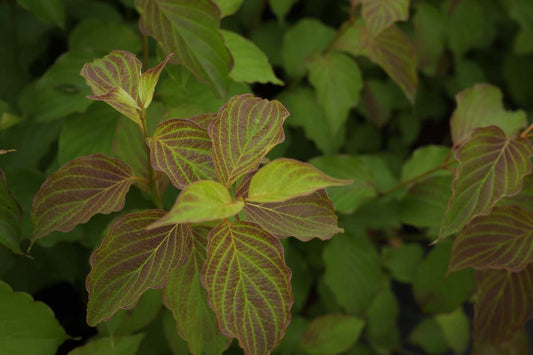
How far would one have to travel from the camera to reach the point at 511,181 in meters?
0.72

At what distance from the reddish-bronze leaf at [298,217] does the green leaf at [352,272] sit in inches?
18.5

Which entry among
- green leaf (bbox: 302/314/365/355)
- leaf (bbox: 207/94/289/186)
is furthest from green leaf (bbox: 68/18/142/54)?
green leaf (bbox: 302/314/365/355)

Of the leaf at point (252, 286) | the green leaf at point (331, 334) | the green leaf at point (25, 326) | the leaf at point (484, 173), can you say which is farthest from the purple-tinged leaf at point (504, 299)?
the green leaf at point (25, 326)

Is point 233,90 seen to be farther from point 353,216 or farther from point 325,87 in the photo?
point 353,216

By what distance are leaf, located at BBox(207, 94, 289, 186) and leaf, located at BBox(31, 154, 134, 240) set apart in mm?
152

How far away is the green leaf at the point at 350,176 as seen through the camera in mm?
991

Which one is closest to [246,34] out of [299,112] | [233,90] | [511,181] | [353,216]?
[299,112]

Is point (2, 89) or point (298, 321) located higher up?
point (2, 89)

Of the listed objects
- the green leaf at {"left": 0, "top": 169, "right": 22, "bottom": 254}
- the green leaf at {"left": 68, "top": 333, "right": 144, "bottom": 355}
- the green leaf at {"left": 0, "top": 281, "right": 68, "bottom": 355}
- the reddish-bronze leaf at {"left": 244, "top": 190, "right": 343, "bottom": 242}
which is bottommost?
the green leaf at {"left": 68, "top": 333, "right": 144, "bottom": 355}

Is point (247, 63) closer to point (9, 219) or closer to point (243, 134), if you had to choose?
point (243, 134)

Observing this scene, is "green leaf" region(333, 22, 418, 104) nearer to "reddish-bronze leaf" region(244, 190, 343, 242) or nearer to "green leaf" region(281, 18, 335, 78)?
"green leaf" region(281, 18, 335, 78)

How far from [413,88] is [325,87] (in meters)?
0.18

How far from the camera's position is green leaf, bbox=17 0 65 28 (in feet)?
2.89

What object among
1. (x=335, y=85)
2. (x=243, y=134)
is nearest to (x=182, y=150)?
(x=243, y=134)
